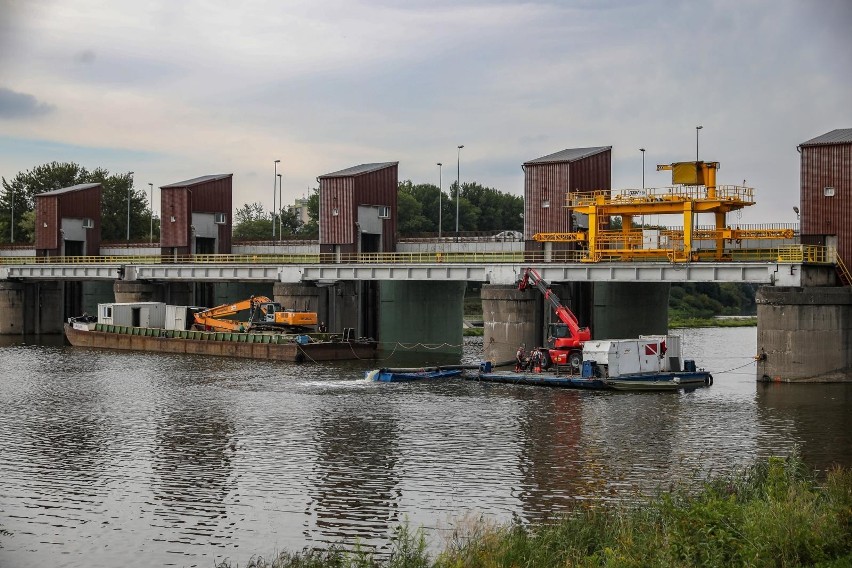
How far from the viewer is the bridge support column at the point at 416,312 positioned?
7719 centimetres

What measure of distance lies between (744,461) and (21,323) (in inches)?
2960

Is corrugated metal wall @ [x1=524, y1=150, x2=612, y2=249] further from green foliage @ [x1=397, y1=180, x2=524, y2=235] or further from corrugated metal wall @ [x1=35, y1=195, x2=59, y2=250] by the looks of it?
green foliage @ [x1=397, y1=180, x2=524, y2=235]

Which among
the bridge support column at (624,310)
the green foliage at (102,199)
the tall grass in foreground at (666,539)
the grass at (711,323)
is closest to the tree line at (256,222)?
the green foliage at (102,199)

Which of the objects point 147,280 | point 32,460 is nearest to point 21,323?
point 147,280

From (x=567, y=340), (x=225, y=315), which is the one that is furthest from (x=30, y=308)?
(x=567, y=340)

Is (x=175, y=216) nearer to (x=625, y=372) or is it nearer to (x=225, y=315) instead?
(x=225, y=315)

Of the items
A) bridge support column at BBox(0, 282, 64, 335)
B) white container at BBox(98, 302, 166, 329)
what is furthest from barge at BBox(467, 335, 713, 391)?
bridge support column at BBox(0, 282, 64, 335)

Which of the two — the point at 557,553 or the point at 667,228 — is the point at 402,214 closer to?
the point at 667,228

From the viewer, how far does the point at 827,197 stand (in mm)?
54000

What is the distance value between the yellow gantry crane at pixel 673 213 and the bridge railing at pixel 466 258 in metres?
0.44

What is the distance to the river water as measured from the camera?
80.7 feet

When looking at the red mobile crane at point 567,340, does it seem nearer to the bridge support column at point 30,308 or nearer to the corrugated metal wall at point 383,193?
the corrugated metal wall at point 383,193

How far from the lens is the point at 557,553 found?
20.5 meters

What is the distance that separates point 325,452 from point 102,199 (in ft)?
396
